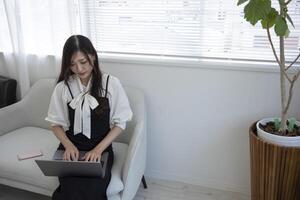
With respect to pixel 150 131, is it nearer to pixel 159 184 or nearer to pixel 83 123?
pixel 159 184

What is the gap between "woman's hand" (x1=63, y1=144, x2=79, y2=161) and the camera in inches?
62.4

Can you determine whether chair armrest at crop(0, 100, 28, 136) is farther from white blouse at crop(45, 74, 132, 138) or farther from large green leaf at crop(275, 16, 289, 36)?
large green leaf at crop(275, 16, 289, 36)

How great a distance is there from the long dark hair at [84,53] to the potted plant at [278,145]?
81cm

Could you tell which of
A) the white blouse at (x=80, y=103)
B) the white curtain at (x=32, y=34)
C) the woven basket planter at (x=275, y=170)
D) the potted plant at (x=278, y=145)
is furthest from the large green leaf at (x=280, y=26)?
the white curtain at (x=32, y=34)

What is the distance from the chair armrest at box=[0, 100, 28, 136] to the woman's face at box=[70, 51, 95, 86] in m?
0.74

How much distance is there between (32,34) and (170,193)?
148cm

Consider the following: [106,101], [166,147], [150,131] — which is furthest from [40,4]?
[166,147]

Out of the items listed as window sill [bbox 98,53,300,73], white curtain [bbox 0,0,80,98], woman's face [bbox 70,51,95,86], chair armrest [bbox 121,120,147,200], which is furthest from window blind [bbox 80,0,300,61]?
chair armrest [bbox 121,120,147,200]

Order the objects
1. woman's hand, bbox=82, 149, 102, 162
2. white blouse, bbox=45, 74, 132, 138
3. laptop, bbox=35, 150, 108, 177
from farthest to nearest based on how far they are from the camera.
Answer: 1. white blouse, bbox=45, 74, 132, 138
2. woman's hand, bbox=82, 149, 102, 162
3. laptop, bbox=35, 150, 108, 177

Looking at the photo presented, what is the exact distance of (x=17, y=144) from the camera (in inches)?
76.4

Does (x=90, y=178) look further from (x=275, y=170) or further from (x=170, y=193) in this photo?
(x=275, y=170)

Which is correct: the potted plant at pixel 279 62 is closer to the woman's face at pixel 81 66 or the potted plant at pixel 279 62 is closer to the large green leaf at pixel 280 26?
the large green leaf at pixel 280 26

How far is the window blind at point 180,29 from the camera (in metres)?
1.78

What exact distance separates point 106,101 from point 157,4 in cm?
70
